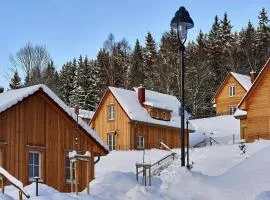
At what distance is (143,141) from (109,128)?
4.05 metres

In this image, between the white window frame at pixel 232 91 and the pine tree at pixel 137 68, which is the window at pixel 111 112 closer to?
the white window frame at pixel 232 91

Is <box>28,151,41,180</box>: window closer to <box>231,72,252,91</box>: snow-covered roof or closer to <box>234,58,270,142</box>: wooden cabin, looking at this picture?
<box>234,58,270,142</box>: wooden cabin

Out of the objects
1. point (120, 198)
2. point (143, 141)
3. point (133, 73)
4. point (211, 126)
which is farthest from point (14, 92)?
point (133, 73)

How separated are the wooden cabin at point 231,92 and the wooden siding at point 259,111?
24452 millimetres

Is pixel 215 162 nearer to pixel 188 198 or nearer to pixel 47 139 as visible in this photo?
pixel 47 139

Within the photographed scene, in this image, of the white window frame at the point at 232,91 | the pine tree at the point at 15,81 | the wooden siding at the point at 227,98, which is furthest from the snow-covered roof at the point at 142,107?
the pine tree at the point at 15,81

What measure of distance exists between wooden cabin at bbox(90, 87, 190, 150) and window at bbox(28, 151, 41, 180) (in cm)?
2837

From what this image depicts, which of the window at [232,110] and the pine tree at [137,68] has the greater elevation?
the pine tree at [137,68]

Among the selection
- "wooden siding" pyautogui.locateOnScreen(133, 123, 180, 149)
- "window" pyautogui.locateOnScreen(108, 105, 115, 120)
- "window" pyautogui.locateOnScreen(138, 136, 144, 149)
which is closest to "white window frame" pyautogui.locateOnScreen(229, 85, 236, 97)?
"wooden siding" pyautogui.locateOnScreen(133, 123, 180, 149)

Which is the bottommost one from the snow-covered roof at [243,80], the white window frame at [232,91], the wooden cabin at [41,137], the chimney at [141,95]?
the wooden cabin at [41,137]

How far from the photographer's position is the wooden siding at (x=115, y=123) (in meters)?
50.3

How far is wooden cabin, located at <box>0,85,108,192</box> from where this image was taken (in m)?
20.1

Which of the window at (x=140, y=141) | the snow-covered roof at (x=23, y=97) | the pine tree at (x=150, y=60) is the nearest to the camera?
the snow-covered roof at (x=23, y=97)

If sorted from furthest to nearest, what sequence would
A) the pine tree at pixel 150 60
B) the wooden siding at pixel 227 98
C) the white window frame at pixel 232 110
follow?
the pine tree at pixel 150 60 < the white window frame at pixel 232 110 < the wooden siding at pixel 227 98
